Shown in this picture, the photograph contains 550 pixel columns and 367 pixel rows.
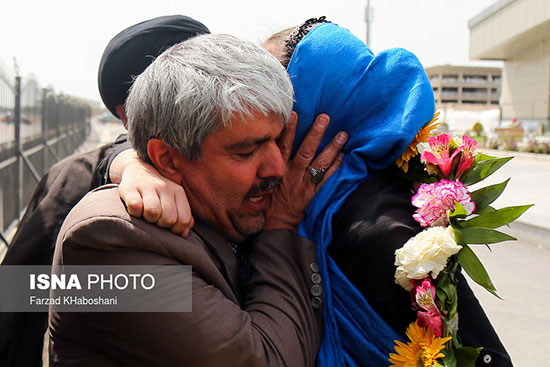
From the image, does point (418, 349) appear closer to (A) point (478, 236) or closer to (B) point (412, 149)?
(A) point (478, 236)

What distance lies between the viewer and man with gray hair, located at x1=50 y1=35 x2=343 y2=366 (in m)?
1.45

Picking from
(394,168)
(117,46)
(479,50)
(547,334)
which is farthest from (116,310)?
(479,50)

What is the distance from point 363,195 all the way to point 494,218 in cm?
44

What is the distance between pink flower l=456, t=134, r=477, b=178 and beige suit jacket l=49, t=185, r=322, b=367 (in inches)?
24.9

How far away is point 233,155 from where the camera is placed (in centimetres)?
171

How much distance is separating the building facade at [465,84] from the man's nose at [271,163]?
109m

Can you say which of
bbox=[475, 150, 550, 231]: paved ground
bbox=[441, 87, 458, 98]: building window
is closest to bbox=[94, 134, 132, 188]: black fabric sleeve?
bbox=[475, 150, 550, 231]: paved ground

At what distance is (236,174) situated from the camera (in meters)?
1.74

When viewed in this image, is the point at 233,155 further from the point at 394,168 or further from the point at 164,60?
the point at 394,168

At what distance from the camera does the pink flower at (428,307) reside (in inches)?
63.4

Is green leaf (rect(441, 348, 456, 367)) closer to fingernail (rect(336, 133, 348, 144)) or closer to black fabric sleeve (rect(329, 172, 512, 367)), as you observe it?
black fabric sleeve (rect(329, 172, 512, 367))

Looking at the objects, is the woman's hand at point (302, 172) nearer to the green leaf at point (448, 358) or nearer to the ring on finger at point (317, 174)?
the ring on finger at point (317, 174)

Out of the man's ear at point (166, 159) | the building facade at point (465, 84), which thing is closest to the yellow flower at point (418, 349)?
the man's ear at point (166, 159)

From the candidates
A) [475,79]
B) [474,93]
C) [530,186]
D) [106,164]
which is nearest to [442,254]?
[106,164]
